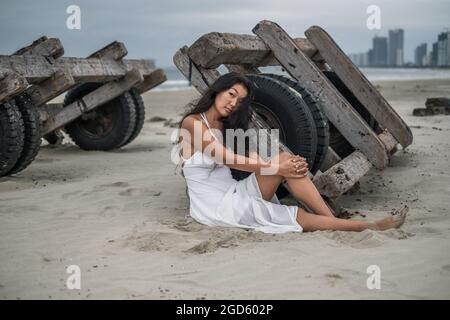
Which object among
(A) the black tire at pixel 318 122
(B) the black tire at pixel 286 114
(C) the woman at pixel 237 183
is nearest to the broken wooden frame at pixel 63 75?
(C) the woman at pixel 237 183

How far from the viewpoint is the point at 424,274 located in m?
3.46

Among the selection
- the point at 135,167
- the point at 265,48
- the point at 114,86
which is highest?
the point at 265,48

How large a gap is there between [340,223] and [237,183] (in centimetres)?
86

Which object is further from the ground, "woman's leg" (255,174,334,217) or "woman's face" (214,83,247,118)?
"woman's face" (214,83,247,118)

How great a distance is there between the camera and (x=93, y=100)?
28.0ft

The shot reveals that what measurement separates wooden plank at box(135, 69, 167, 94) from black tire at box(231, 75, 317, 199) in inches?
180

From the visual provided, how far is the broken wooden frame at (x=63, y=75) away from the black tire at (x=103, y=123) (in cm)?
33

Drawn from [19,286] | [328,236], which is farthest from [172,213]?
[19,286]

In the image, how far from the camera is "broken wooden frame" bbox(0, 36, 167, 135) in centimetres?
641

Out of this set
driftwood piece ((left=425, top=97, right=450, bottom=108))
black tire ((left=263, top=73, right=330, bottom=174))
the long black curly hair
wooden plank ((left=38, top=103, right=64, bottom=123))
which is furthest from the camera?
driftwood piece ((left=425, top=97, right=450, bottom=108))

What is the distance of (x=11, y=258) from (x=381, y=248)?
2404 millimetres

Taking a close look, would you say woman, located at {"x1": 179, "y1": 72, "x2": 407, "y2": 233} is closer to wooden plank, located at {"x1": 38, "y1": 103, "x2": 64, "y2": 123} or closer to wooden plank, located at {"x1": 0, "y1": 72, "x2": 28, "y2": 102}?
wooden plank, located at {"x1": 0, "y1": 72, "x2": 28, "y2": 102}
